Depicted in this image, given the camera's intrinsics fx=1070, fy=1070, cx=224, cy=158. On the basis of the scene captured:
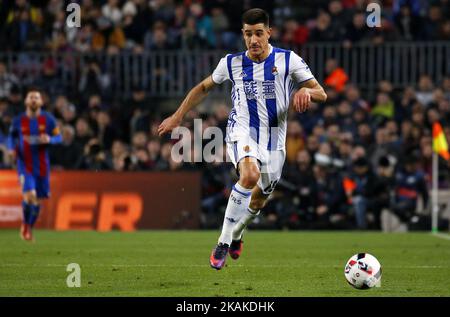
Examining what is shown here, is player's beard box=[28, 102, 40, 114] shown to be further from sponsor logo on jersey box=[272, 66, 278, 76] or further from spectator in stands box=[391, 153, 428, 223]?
spectator in stands box=[391, 153, 428, 223]

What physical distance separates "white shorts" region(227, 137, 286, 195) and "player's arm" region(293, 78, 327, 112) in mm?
814

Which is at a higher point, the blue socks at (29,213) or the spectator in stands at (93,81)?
the spectator in stands at (93,81)

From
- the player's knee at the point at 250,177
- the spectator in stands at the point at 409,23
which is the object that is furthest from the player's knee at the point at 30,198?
the spectator in stands at the point at 409,23

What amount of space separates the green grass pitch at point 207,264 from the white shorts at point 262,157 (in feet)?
3.15

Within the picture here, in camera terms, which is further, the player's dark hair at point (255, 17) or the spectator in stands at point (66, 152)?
the spectator in stands at point (66, 152)

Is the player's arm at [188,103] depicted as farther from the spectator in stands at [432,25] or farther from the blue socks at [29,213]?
the spectator in stands at [432,25]

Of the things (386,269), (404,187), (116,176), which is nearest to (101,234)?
(116,176)

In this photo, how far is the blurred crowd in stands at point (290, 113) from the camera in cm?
2034

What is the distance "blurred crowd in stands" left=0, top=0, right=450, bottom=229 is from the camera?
20.3 m

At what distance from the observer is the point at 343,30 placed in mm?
23500

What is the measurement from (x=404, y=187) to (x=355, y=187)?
93 centimetres

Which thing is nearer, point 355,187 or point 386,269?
point 386,269
